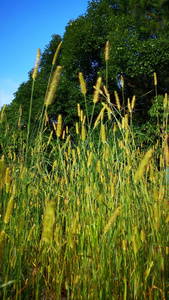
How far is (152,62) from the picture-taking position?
31.1ft

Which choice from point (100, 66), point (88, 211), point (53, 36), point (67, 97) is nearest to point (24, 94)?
point (67, 97)

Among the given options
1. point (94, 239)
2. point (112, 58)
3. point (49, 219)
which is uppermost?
point (112, 58)

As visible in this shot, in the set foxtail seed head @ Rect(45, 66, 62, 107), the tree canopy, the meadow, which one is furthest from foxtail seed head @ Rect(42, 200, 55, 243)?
the tree canopy

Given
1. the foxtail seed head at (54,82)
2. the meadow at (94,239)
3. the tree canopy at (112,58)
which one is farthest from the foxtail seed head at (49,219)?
the tree canopy at (112,58)

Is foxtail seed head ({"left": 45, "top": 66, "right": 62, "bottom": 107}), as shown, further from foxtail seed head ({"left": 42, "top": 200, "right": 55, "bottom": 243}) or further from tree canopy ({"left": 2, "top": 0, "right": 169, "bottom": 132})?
tree canopy ({"left": 2, "top": 0, "right": 169, "bottom": 132})

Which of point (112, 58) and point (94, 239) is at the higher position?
point (112, 58)

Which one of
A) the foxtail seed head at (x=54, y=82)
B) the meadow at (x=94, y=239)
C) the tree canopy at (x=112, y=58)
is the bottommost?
the meadow at (x=94, y=239)

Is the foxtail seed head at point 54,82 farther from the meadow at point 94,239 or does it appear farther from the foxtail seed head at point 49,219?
the foxtail seed head at point 49,219

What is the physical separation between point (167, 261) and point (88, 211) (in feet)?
1.41

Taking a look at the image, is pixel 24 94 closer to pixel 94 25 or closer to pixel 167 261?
pixel 94 25

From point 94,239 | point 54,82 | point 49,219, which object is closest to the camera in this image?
point 49,219

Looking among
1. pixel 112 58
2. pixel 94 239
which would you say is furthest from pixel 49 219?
pixel 112 58

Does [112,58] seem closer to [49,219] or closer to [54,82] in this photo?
[54,82]

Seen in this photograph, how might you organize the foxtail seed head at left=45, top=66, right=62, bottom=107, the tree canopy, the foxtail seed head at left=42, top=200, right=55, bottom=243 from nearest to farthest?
1. the foxtail seed head at left=42, top=200, right=55, bottom=243
2. the foxtail seed head at left=45, top=66, right=62, bottom=107
3. the tree canopy
